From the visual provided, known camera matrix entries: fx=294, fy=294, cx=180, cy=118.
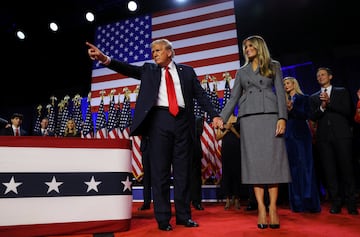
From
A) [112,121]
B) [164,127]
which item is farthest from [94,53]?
[112,121]

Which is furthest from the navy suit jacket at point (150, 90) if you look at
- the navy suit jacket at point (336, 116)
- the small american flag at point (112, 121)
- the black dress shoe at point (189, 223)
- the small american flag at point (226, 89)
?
the small american flag at point (112, 121)

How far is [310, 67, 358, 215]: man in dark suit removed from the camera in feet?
10.1

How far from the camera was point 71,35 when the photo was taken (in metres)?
7.16

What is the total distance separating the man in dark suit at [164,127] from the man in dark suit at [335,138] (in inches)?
60.7

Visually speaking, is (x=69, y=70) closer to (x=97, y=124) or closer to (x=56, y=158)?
(x=97, y=124)

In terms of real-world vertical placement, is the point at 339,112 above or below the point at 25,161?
above

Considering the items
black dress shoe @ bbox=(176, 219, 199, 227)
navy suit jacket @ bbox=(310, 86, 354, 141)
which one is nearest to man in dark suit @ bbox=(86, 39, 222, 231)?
black dress shoe @ bbox=(176, 219, 199, 227)

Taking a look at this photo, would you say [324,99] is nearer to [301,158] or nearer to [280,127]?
[301,158]

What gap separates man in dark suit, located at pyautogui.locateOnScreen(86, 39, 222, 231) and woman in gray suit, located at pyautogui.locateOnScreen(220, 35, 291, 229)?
0.88 ft

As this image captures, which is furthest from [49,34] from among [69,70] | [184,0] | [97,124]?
[184,0]

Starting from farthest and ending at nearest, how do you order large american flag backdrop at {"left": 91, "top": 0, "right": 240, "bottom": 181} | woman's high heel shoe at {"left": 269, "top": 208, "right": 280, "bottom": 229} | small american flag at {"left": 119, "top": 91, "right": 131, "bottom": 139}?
1. small american flag at {"left": 119, "top": 91, "right": 131, "bottom": 139}
2. large american flag backdrop at {"left": 91, "top": 0, "right": 240, "bottom": 181}
3. woman's high heel shoe at {"left": 269, "top": 208, "right": 280, "bottom": 229}

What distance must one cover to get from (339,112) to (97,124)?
4.74m

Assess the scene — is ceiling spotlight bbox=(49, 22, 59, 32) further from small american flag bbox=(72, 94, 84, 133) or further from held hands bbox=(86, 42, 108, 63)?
held hands bbox=(86, 42, 108, 63)

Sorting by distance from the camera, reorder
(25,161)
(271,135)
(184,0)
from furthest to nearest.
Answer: (184,0) → (271,135) → (25,161)
